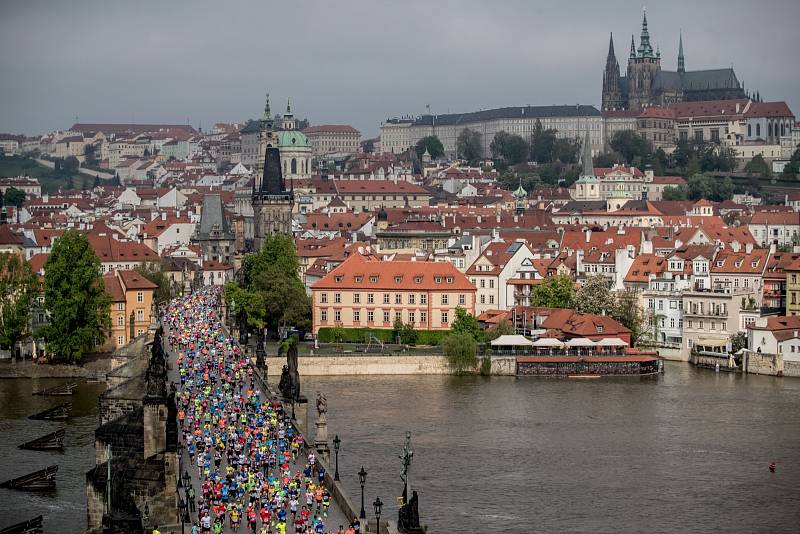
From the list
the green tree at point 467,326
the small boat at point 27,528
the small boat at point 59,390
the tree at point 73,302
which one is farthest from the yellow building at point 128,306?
the small boat at point 27,528

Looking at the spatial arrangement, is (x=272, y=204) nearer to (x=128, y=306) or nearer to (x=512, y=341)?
(x=128, y=306)

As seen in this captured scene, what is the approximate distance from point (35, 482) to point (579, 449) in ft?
47.8

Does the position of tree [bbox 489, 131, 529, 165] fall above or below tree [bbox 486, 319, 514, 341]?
above

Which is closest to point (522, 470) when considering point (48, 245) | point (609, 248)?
point (609, 248)

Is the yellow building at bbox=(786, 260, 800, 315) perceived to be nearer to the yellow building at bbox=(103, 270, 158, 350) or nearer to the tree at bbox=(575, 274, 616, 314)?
the tree at bbox=(575, 274, 616, 314)

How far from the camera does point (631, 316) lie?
67500 mm

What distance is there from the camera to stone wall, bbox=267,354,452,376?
6144cm

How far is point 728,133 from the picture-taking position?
188375 millimetres

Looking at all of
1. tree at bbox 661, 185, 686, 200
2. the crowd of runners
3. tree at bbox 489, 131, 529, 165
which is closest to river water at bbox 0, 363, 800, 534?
the crowd of runners

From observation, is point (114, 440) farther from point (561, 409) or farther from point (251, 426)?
point (561, 409)

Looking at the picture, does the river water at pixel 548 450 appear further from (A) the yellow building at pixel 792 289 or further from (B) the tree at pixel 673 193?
(B) the tree at pixel 673 193

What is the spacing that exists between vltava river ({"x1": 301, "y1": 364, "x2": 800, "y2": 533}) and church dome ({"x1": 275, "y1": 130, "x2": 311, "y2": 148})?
371ft

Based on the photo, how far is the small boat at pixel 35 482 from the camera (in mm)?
39188

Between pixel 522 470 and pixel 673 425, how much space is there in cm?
871
